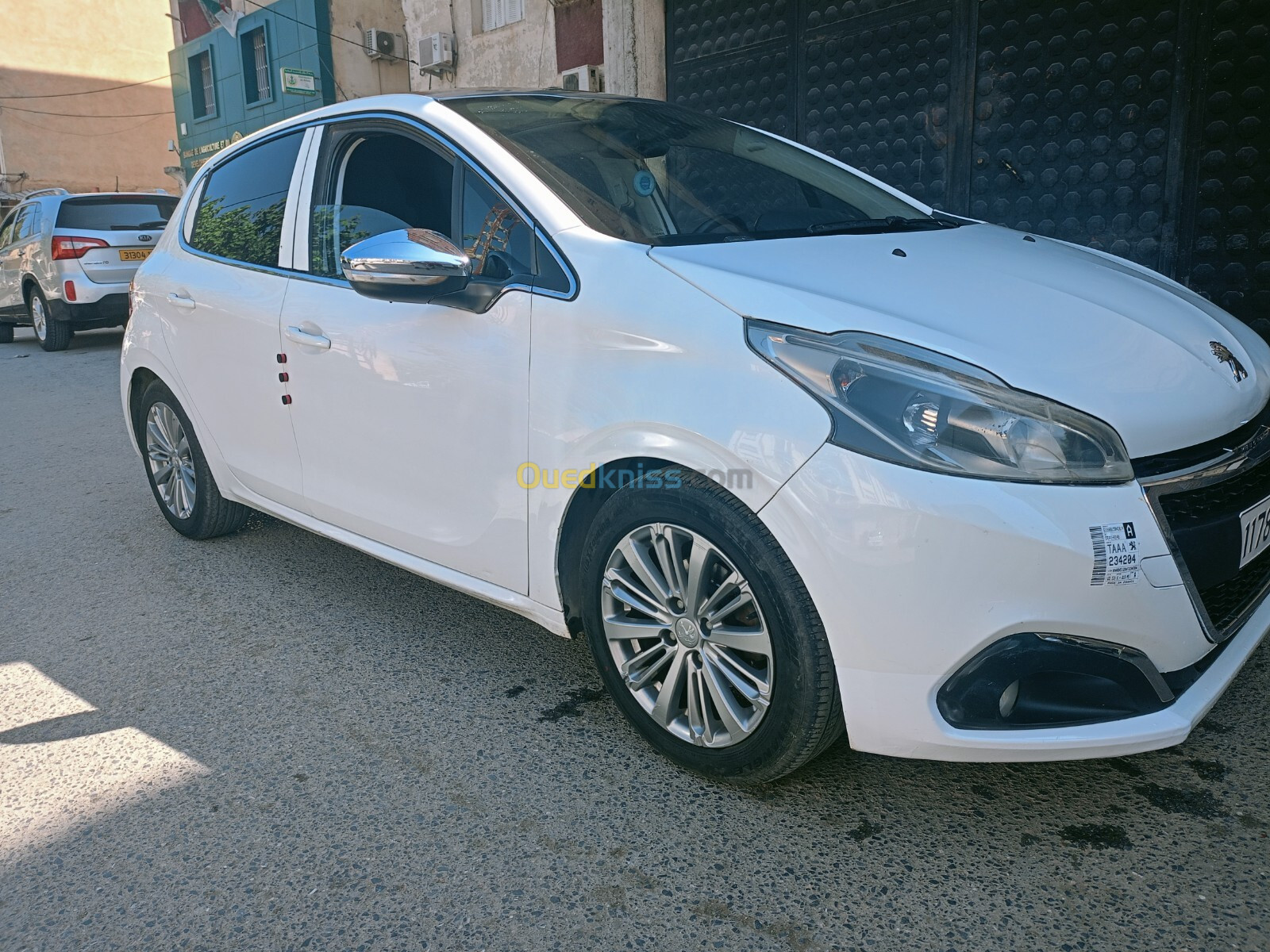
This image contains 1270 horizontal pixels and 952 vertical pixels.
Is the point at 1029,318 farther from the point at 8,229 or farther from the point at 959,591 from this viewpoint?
the point at 8,229

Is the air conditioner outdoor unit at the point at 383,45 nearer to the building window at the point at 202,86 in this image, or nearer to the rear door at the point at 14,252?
the rear door at the point at 14,252

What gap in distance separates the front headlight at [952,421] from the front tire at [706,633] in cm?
32

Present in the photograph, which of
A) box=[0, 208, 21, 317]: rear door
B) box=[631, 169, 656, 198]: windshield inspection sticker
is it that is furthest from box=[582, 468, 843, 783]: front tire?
box=[0, 208, 21, 317]: rear door

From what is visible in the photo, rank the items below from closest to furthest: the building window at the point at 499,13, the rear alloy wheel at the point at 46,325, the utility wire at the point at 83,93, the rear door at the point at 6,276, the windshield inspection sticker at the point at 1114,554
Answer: the windshield inspection sticker at the point at 1114,554
the rear alloy wheel at the point at 46,325
the building window at the point at 499,13
the rear door at the point at 6,276
the utility wire at the point at 83,93

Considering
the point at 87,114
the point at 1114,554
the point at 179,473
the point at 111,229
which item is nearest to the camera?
the point at 1114,554

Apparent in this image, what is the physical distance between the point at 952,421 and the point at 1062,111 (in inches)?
228

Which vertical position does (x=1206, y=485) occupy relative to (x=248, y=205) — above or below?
below

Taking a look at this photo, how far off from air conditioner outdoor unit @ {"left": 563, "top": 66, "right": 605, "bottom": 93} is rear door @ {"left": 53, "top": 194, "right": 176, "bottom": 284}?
5.19 meters

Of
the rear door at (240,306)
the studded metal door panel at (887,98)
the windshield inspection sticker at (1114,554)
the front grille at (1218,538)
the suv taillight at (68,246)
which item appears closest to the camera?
the windshield inspection sticker at (1114,554)

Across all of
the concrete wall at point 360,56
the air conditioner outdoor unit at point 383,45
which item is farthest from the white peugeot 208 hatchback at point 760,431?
the concrete wall at point 360,56

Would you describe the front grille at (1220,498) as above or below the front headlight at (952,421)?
below

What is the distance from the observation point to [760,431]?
2.03 metres

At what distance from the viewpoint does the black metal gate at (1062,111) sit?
599cm

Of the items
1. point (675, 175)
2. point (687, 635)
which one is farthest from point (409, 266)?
A: point (687, 635)
